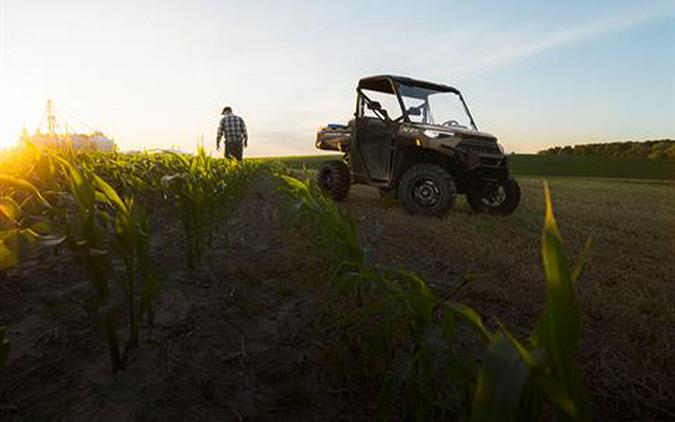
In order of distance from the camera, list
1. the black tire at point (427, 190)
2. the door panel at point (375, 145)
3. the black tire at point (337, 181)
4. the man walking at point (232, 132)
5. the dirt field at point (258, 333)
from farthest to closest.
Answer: the man walking at point (232, 132) → the black tire at point (337, 181) → the door panel at point (375, 145) → the black tire at point (427, 190) → the dirt field at point (258, 333)

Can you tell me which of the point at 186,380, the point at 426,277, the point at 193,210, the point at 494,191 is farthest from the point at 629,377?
the point at 494,191

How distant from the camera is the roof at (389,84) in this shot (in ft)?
23.0

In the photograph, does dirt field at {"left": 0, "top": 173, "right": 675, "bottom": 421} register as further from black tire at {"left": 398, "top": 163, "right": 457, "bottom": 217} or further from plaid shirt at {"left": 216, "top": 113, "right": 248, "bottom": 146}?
plaid shirt at {"left": 216, "top": 113, "right": 248, "bottom": 146}

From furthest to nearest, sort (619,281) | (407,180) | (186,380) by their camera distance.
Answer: (407,180)
(619,281)
(186,380)

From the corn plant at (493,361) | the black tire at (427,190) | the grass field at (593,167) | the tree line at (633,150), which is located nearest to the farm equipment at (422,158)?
the black tire at (427,190)

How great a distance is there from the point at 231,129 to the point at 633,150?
4815 cm

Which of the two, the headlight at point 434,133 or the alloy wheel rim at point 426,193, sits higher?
the headlight at point 434,133

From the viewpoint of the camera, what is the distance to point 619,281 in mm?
3164

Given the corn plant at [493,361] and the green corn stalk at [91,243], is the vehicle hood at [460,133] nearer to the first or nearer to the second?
the corn plant at [493,361]

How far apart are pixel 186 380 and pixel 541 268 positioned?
2.67m

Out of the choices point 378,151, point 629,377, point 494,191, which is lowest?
point 629,377

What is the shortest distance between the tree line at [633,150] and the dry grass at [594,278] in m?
45.2

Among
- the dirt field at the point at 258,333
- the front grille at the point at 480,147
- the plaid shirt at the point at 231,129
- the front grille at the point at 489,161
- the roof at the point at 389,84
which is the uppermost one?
the roof at the point at 389,84

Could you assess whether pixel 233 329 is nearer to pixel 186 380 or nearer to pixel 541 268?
pixel 186 380
